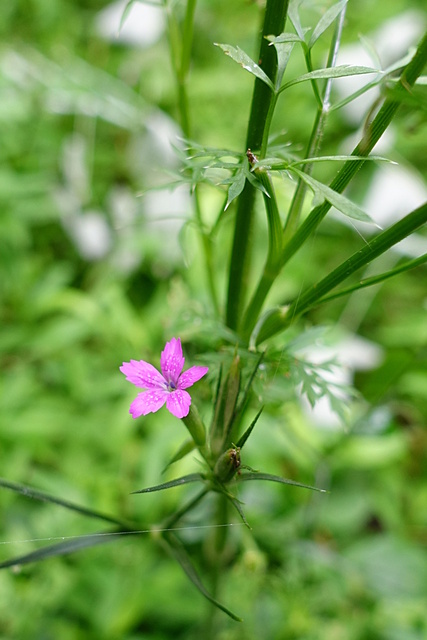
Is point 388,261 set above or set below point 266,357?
below

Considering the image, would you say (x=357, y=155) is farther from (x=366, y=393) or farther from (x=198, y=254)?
(x=198, y=254)

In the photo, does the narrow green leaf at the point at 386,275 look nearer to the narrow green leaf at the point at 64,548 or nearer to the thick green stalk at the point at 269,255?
the thick green stalk at the point at 269,255

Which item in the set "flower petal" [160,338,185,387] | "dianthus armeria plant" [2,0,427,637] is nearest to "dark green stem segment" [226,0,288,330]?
"dianthus armeria plant" [2,0,427,637]

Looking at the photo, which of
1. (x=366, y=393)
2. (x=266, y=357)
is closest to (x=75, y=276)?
(x=366, y=393)

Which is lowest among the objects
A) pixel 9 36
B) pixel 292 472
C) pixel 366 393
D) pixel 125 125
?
pixel 292 472

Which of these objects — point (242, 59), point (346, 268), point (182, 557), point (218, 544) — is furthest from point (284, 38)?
point (218, 544)

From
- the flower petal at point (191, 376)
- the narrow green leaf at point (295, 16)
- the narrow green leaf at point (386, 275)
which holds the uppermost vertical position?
the narrow green leaf at point (295, 16)

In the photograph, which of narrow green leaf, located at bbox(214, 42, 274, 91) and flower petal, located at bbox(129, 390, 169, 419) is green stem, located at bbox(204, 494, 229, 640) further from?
narrow green leaf, located at bbox(214, 42, 274, 91)

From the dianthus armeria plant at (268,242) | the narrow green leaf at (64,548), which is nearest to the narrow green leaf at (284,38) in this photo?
the dianthus armeria plant at (268,242)
